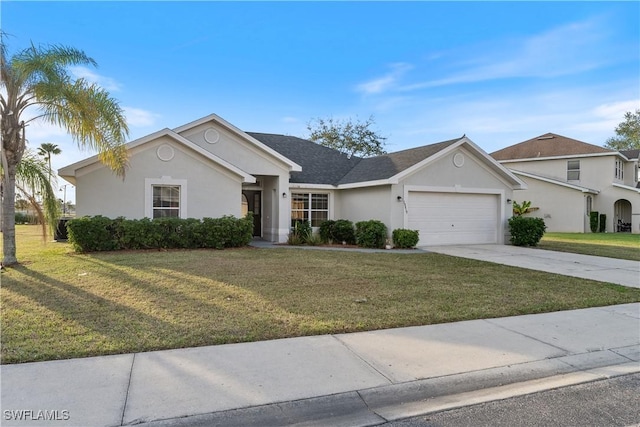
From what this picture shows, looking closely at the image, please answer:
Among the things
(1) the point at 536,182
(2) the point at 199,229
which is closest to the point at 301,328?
(2) the point at 199,229

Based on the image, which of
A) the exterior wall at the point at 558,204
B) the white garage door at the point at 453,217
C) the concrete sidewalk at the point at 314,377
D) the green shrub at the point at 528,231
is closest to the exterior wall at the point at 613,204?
the exterior wall at the point at 558,204

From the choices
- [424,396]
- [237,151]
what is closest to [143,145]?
[237,151]

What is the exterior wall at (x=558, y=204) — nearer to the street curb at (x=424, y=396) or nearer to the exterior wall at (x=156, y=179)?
the exterior wall at (x=156, y=179)

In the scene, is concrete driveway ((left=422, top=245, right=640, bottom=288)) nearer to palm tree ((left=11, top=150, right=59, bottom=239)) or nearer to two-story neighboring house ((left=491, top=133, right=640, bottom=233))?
palm tree ((left=11, top=150, right=59, bottom=239))

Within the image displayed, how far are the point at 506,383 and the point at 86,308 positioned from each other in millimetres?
5841

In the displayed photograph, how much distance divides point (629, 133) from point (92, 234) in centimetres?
5752

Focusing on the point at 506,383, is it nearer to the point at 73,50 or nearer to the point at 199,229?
the point at 199,229

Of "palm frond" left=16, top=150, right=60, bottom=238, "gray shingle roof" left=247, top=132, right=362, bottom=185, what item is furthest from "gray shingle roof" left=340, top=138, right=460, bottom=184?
"palm frond" left=16, top=150, right=60, bottom=238

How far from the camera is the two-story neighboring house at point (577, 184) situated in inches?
1099

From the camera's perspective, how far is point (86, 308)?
6.04 m

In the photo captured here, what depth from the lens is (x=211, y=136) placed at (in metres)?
16.5

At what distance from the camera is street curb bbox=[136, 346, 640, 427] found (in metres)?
3.24

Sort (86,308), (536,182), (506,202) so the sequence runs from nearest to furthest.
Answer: (86,308) < (506,202) < (536,182)

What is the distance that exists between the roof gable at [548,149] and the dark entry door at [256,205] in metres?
23.0
